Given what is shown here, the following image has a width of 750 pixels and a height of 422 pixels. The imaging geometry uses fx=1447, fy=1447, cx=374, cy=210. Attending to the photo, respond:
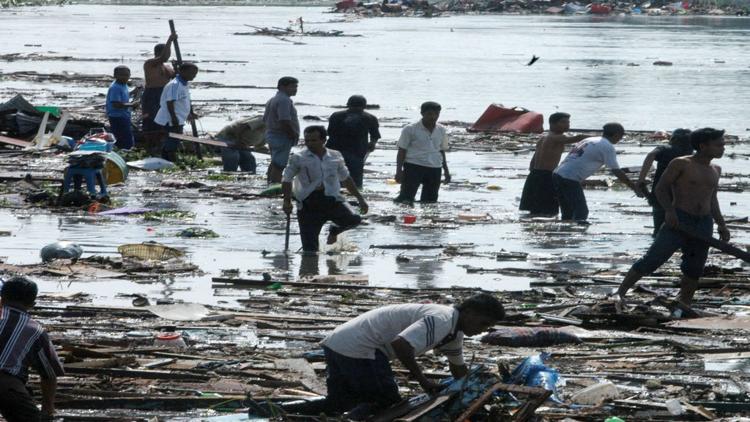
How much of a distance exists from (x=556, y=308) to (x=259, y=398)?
11.5 feet

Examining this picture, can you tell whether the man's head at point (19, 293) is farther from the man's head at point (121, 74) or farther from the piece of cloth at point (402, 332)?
the man's head at point (121, 74)

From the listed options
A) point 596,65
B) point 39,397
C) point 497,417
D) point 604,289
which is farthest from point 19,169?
point 596,65

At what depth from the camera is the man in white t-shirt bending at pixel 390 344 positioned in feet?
24.8

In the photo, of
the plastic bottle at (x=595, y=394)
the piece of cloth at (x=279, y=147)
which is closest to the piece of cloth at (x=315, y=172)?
the piece of cloth at (x=279, y=147)

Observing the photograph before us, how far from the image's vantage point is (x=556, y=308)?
11.0 m

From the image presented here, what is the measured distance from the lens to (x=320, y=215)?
1374 cm

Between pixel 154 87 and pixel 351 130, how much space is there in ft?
15.2

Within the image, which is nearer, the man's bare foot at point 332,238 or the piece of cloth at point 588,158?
the man's bare foot at point 332,238

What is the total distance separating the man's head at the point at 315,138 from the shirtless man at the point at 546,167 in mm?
3968

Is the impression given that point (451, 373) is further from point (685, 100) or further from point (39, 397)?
point (685, 100)

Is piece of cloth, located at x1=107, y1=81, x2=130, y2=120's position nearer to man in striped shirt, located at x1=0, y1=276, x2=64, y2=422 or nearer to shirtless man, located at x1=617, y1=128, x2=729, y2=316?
shirtless man, located at x1=617, y1=128, x2=729, y2=316

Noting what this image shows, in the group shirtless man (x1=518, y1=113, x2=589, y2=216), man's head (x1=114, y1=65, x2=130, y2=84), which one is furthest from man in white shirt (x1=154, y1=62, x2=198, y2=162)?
shirtless man (x1=518, y1=113, x2=589, y2=216)

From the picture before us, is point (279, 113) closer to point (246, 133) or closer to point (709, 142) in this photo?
point (246, 133)

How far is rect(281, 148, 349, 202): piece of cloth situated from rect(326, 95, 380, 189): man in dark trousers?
13.8 feet
